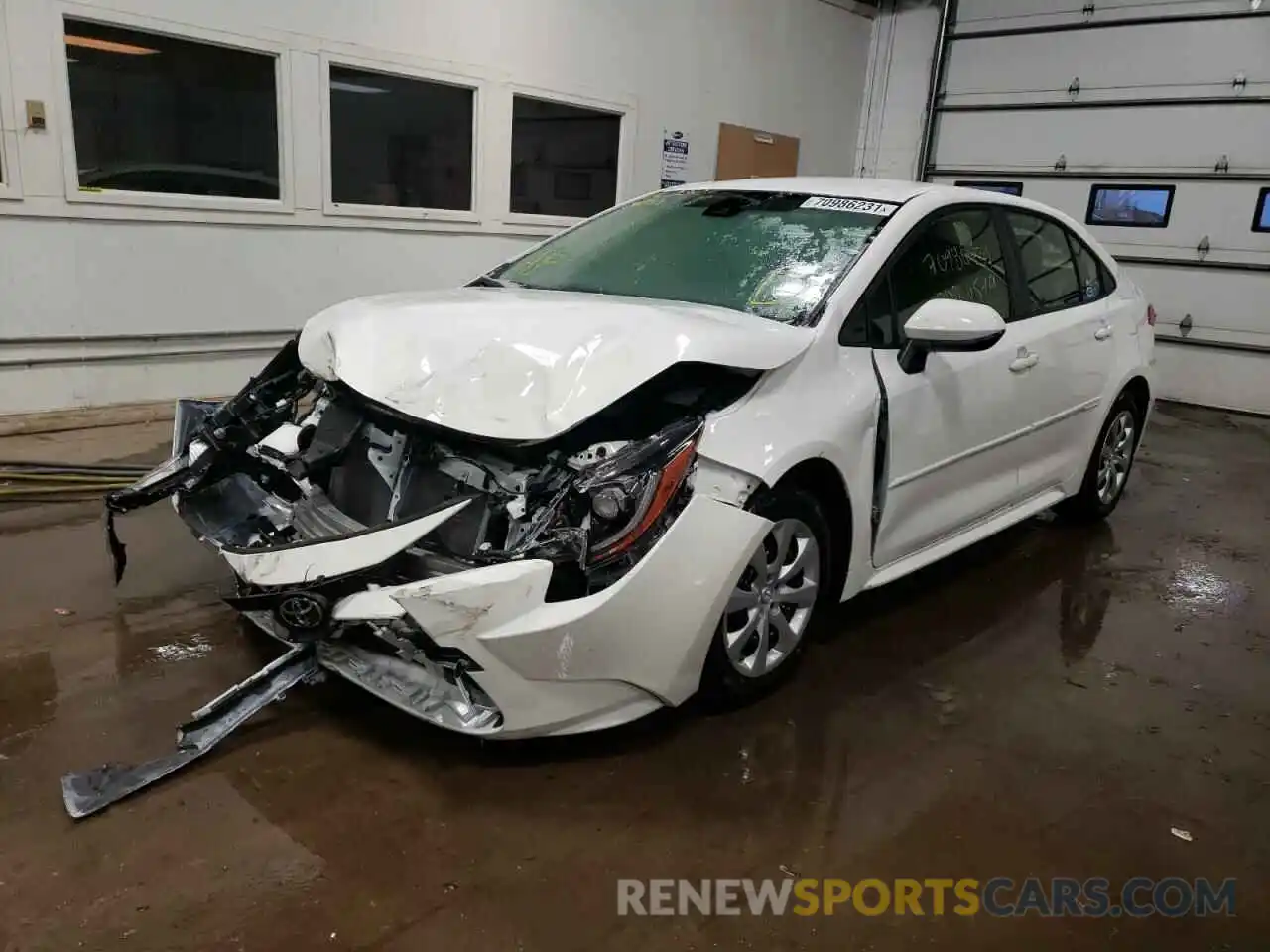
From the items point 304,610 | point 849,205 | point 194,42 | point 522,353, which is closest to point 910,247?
point 849,205

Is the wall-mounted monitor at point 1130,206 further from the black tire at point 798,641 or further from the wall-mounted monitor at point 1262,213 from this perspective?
the black tire at point 798,641

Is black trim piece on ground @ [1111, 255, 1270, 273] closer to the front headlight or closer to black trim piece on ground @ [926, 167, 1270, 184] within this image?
black trim piece on ground @ [926, 167, 1270, 184]

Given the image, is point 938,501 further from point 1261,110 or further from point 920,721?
point 1261,110

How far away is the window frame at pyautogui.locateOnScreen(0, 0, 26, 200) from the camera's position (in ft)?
15.4

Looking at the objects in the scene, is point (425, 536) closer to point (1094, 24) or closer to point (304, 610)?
point (304, 610)

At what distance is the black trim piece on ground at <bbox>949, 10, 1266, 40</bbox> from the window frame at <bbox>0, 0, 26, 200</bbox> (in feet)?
26.4

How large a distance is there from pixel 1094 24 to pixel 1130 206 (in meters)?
1.64

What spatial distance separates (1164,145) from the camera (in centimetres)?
811

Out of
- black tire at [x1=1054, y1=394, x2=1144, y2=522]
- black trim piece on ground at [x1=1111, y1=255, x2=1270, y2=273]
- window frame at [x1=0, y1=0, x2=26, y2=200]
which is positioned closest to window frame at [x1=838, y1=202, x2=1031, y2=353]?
black tire at [x1=1054, y1=394, x2=1144, y2=522]

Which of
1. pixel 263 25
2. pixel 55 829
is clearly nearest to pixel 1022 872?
pixel 55 829

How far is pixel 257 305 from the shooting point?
232 inches

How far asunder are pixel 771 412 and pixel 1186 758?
1497 millimetres

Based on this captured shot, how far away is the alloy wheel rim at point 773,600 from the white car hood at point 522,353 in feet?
1.59

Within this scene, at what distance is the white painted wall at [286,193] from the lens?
16.3 ft
